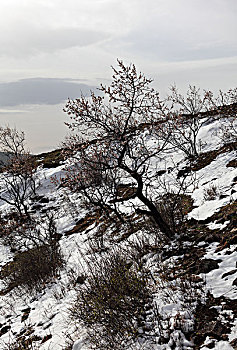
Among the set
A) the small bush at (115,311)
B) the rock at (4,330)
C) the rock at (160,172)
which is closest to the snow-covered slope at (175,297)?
the rock at (4,330)

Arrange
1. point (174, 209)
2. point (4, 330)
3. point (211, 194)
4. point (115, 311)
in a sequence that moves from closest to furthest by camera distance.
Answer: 1. point (115, 311)
2. point (4, 330)
3. point (174, 209)
4. point (211, 194)

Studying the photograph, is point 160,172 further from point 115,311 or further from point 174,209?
point 115,311

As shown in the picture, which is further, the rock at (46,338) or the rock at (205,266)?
the rock at (46,338)

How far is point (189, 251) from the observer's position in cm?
495

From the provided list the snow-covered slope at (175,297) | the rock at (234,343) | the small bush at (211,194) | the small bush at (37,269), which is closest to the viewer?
the rock at (234,343)

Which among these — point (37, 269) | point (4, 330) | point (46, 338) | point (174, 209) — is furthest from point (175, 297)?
point (37, 269)

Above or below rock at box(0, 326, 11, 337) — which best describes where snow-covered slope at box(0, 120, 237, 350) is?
above

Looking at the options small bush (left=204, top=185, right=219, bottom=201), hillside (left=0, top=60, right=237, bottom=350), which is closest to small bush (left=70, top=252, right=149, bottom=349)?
hillside (left=0, top=60, right=237, bottom=350)

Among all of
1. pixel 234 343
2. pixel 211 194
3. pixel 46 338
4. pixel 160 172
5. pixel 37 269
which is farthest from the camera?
pixel 160 172

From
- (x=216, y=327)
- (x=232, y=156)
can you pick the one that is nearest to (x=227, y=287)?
(x=216, y=327)

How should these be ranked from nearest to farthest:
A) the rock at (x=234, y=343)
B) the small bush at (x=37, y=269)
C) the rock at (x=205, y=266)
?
1. the rock at (x=234, y=343)
2. the rock at (x=205, y=266)
3. the small bush at (x=37, y=269)

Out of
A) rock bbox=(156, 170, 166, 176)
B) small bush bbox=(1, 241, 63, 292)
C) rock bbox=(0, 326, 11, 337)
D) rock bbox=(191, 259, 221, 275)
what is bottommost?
rock bbox=(0, 326, 11, 337)

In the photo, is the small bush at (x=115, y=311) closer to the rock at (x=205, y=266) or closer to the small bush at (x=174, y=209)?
the rock at (x=205, y=266)

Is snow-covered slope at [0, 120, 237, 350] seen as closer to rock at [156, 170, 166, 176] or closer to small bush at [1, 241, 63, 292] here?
small bush at [1, 241, 63, 292]
